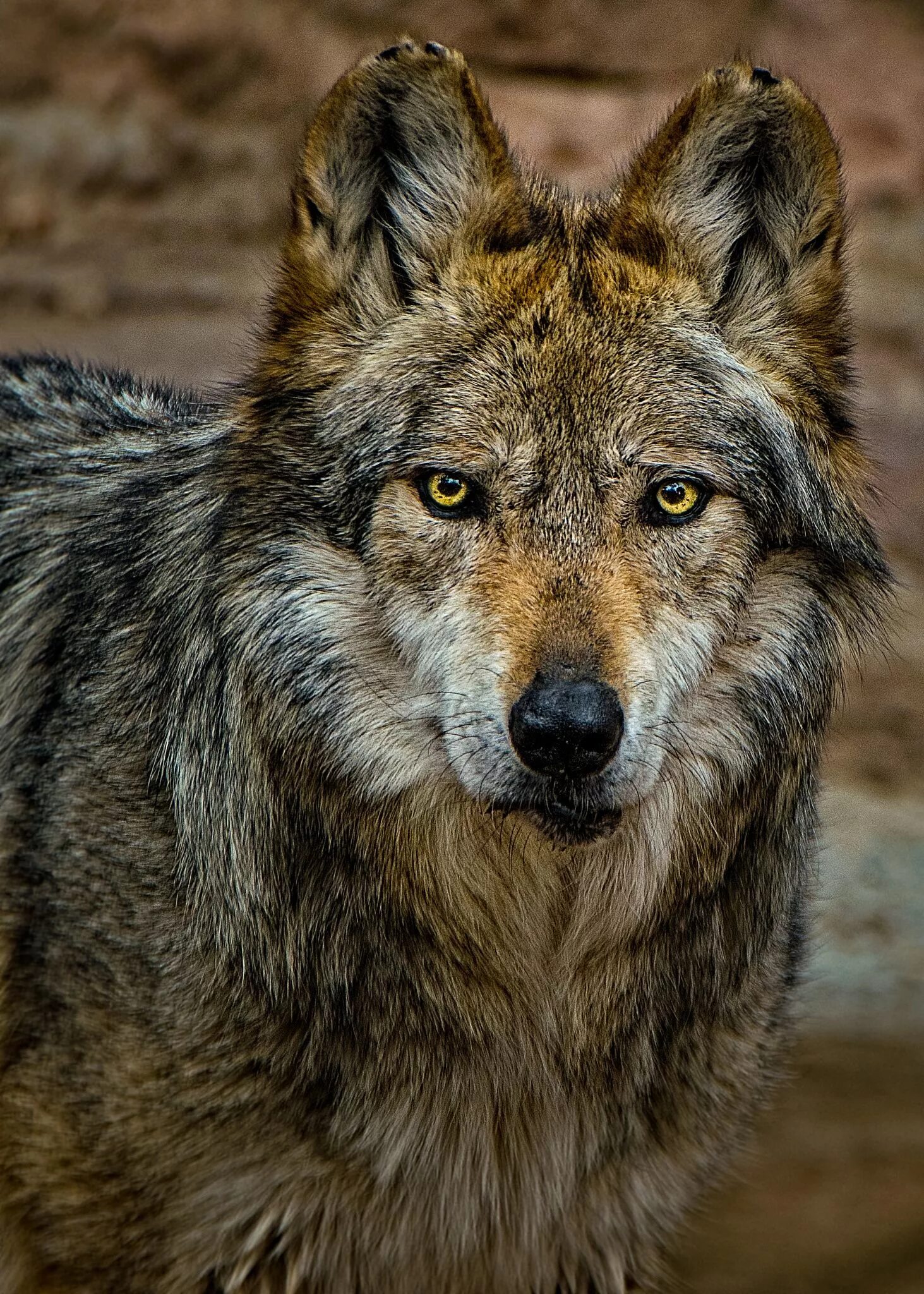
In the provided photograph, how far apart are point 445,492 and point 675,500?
502 millimetres

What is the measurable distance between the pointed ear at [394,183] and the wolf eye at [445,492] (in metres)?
0.51

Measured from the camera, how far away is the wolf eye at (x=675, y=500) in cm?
345

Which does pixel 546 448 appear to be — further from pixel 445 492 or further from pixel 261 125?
pixel 261 125

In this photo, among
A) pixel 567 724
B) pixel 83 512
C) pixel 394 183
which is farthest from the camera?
pixel 83 512

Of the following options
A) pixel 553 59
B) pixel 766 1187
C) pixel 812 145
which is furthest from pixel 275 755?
pixel 553 59

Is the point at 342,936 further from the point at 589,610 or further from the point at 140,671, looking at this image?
the point at 589,610

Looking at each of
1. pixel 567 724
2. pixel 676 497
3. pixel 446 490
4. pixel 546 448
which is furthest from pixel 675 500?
pixel 567 724

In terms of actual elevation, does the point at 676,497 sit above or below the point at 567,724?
above

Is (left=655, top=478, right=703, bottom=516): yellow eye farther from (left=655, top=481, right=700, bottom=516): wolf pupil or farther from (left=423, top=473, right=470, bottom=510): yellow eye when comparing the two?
(left=423, top=473, right=470, bottom=510): yellow eye

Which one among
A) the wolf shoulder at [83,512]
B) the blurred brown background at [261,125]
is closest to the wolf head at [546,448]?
the wolf shoulder at [83,512]

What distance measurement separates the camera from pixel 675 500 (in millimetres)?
3463

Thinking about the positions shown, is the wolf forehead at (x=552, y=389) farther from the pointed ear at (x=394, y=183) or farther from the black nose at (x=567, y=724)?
the black nose at (x=567, y=724)

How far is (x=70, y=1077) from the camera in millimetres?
3744

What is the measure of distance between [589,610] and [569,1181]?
1543 mm
